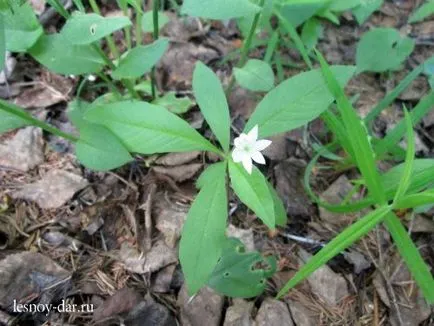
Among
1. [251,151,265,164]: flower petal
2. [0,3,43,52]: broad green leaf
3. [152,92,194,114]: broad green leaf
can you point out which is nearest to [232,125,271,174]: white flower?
[251,151,265,164]: flower petal

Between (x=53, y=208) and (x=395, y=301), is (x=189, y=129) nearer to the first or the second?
(x=53, y=208)

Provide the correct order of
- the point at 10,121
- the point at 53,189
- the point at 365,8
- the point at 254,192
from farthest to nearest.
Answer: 1. the point at 365,8
2. the point at 53,189
3. the point at 10,121
4. the point at 254,192

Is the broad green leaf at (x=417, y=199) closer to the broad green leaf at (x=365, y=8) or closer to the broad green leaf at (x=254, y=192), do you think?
the broad green leaf at (x=254, y=192)

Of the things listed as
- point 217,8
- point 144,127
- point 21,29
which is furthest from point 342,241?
point 21,29

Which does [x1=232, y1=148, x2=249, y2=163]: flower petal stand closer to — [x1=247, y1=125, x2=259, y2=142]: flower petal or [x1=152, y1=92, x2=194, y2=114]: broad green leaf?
[x1=247, y1=125, x2=259, y2=142]: flower petal

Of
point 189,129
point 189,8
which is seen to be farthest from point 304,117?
point 189,8

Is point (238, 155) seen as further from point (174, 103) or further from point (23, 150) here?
point (23, 150)
